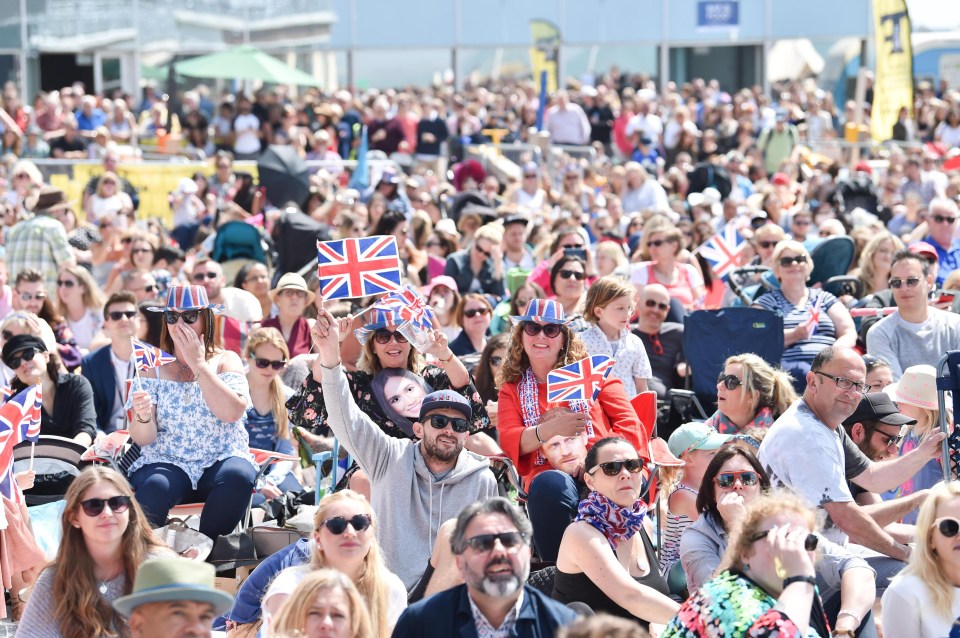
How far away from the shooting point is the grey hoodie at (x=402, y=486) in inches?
260

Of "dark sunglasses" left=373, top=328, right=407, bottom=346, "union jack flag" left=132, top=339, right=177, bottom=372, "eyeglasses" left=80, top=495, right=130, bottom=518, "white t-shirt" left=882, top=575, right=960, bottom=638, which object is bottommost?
"white t-shirt" left=882, top=575, right=960, bottom=638

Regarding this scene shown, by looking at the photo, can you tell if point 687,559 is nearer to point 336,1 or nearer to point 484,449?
point 484,449

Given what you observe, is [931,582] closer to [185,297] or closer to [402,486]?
[402,486]

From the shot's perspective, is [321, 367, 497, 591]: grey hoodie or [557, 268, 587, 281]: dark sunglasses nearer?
[321, 367, 497, 591]: grey hoodie

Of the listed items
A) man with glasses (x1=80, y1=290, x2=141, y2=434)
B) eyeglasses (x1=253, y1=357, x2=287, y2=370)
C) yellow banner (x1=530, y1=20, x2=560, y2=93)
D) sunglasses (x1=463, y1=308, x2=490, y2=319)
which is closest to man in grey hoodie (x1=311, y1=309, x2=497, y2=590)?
eyeglasses (x1=253, y1=357, x2=287, y2=370)

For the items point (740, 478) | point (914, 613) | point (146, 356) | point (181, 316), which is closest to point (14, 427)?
point (146, 356)

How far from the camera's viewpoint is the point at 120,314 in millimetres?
9383

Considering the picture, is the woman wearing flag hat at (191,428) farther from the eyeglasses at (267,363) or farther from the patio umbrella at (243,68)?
the patio umbrella at (243,68)

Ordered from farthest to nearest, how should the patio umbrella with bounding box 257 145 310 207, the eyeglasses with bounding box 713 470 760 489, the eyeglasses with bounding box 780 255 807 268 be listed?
1. the patio umbrella with bounding box 257 145 310 207
2. the eyeglasses with bounding box 780 255 807 268
3. the eyeglasses with bounding box 713 470 760 489

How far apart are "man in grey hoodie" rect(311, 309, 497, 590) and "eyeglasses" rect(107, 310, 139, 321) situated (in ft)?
10.3

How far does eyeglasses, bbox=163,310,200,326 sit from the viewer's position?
7.38 m

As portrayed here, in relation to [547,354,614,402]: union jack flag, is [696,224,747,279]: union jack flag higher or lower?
higher

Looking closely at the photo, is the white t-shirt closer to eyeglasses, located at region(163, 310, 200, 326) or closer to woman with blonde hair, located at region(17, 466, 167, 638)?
woman with blonde hair, located at region(17, 466, 167, 638)

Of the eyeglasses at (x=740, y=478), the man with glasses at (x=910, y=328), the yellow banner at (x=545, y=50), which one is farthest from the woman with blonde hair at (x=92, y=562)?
the yellow banner at (x=545, y=50)
